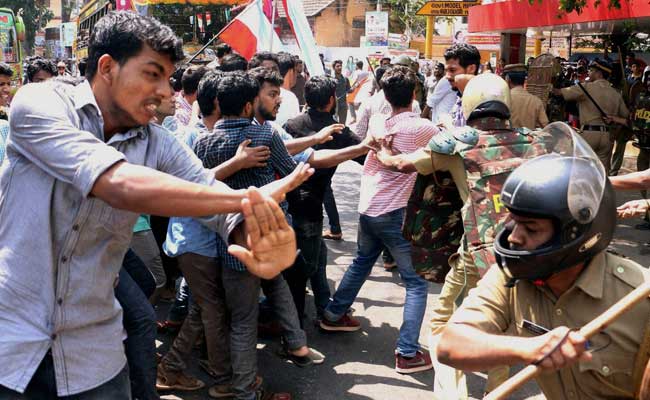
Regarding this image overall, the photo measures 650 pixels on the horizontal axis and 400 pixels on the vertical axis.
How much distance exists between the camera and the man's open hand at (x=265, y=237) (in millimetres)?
1659

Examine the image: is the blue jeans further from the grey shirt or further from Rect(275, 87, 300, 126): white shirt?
the grey shirt

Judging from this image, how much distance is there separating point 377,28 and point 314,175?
20.4m

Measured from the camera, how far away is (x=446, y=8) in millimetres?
16531

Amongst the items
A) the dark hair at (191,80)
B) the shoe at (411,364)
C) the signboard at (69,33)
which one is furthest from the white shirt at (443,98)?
the signboard at (69,33)

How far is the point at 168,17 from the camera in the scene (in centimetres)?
2605

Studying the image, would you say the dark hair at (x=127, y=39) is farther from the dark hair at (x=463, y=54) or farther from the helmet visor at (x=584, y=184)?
the dark hair at (x=463, y=54)

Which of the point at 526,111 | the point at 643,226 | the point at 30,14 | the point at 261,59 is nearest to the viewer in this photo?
the point at 261,59

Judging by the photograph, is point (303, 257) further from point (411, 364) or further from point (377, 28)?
point (377, 28)

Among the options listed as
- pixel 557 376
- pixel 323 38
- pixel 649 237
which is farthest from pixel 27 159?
pixel 323 38

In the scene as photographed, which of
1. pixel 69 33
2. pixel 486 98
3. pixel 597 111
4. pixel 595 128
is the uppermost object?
pixel 69 33

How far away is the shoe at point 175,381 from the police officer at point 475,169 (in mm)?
1498

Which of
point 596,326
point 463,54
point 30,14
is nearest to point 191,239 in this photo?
point 596,326

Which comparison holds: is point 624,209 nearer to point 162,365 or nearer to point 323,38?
point 162,365

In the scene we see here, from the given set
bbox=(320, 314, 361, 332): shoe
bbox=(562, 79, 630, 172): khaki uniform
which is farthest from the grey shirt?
bbox=(562, 79, 630, 172): khaki uniform
